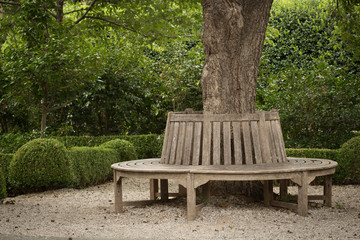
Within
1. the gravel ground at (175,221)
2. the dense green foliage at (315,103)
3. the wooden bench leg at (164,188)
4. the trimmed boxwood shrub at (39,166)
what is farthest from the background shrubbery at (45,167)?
the dense green foliage at (315,103)

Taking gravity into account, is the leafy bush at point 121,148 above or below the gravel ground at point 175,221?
above

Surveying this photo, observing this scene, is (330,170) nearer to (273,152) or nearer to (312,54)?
(273,152)

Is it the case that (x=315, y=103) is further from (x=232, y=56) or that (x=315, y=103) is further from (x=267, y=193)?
(x=267, y=193)

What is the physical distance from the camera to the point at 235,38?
5867 millimetres

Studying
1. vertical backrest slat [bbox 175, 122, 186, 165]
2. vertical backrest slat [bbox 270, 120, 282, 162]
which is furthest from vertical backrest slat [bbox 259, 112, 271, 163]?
vertical backrest slat [bbox 175, 122, 186, 165]

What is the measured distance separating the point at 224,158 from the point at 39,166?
3850 mm

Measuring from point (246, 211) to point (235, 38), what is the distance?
2.27 m

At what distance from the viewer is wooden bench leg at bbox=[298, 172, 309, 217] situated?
16.7ft

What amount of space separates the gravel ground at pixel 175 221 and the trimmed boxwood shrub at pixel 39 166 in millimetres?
1057

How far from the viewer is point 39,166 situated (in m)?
7.79

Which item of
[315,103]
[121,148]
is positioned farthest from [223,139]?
[315,103]

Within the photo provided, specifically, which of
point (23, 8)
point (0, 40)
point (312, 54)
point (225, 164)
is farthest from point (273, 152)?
point (312, 54)

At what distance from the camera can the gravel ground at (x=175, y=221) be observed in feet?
14.6

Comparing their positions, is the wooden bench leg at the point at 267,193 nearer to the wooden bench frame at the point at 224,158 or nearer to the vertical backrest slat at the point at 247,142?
the wooden bench frame at the point at 224,158
